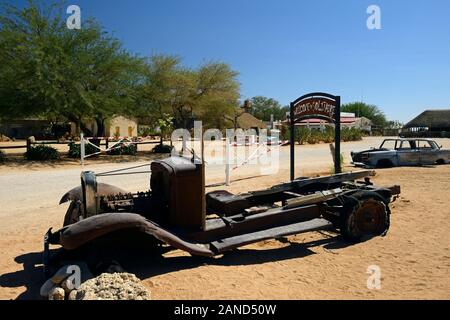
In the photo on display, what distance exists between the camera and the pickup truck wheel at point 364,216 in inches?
249

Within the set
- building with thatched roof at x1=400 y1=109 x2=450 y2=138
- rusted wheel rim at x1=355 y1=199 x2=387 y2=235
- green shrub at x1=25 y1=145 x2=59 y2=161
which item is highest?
building with thatched roof at x1=400 y1=109 x2=450 y2=138

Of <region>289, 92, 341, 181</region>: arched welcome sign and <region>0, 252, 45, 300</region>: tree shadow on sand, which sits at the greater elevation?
<region>289, 92, 341, 181</region>: arched welcome sign

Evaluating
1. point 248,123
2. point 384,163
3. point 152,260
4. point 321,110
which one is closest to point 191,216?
point 152,260

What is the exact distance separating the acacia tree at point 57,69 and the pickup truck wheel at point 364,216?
1693 centimetres

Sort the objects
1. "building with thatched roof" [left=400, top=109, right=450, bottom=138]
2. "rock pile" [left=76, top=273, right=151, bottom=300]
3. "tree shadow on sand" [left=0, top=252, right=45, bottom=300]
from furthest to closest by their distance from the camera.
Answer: "building with thatched roof" [left=400, top=109, right=450, bottom=138]
"tree shadow on sand" [left=0, top=252, right=45, bottom=300]
"rock pile" [left=76, top=273, right=151, bottom=300]

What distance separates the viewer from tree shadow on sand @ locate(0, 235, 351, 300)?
5.00 metres

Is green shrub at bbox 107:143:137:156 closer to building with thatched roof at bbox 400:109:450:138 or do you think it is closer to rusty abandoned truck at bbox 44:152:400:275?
rusty abandoned truck at bbox 44:152:400:275

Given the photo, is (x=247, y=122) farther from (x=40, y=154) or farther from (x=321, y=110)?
(x=321, y=110)

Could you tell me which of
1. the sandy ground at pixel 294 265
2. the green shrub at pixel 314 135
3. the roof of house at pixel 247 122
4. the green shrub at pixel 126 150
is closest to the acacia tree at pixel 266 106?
the roof of house at pixel 247 122

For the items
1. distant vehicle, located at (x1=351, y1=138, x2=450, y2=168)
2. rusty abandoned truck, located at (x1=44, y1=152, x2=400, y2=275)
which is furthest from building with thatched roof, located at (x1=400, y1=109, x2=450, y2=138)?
rusty abandoned truck, located at (x1=44, y1=152, x2=400, y2=275)

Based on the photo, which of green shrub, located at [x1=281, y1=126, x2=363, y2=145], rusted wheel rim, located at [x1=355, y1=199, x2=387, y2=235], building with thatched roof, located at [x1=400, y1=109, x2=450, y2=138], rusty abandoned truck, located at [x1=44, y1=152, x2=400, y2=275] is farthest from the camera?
building with thatched roof, located at [x1=400, y1=109, x2=450, y2=138]

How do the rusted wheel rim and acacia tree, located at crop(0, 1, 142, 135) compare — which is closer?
the rusted wheel rim

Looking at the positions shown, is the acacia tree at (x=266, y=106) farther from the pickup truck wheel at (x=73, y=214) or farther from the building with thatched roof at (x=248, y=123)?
the pickup truck wheel at (x=73, y=214)

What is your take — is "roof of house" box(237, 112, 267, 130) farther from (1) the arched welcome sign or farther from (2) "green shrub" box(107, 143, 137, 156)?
(1) the arched welcome sign
